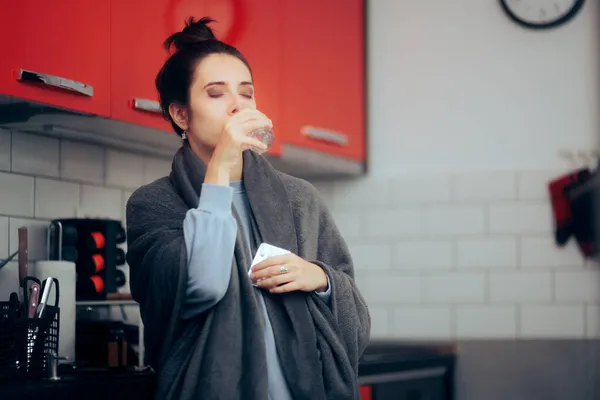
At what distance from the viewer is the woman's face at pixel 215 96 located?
1.77m

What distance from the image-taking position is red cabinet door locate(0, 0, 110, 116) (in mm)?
2000

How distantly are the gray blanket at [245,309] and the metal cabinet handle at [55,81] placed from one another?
43cm

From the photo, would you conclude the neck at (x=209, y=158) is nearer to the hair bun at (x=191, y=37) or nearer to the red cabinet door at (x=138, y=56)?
the hair bun at (x=191, y=37)

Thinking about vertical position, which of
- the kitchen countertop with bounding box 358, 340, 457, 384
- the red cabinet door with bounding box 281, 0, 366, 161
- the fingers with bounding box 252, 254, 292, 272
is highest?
the red cabinet door with bounding box 281, 0, 366, 161

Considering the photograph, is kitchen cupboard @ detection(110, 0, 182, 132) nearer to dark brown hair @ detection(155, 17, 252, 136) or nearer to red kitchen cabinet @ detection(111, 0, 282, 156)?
red kitchen cabinet @ detection(111, 0, 282, 156)

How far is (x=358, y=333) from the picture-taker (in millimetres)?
1818

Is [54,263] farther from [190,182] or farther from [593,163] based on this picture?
[593,163]

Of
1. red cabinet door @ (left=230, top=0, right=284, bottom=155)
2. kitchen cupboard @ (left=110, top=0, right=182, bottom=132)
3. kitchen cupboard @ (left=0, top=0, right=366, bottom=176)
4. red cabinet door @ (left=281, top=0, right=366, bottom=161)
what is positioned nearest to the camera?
kitchen cupboard @ (left=0, top=0, right=366, bottom=176)

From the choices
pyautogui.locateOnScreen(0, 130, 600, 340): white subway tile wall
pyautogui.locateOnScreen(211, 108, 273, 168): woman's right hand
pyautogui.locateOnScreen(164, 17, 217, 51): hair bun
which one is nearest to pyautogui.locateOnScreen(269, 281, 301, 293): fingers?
pyautogui.locateOnScreen(211, 108, 273, 168): woman's right hand

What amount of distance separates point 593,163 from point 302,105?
93cm

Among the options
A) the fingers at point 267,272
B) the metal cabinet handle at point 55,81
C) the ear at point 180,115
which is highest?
the metal cabinet handle at point 55,81

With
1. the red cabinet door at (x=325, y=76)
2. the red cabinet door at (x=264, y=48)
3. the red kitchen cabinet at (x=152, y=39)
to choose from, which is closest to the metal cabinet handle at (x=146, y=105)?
the red kitchen cabinet at (x=152, y=39)

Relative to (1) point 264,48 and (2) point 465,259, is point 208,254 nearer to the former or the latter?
(1) point 264,48

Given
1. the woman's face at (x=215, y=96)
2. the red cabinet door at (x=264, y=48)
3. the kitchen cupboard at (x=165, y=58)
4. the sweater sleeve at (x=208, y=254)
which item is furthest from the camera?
the red cabinet door at (x=264, y=48)
